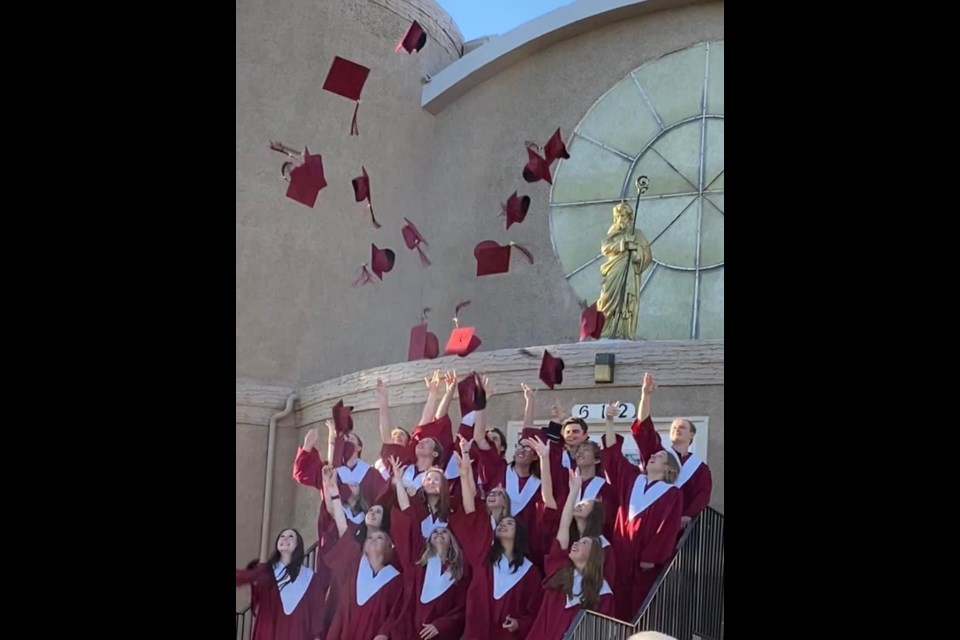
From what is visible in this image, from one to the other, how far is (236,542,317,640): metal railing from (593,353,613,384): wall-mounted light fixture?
5.23 ft

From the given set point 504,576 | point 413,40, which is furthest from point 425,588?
point 413,40

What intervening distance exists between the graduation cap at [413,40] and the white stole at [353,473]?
131 inches

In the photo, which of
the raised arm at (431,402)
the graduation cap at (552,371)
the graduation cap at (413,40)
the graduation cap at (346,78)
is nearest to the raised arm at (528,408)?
the graduation cap at (552,371)

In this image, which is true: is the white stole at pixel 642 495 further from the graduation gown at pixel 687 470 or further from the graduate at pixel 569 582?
the graduate at pixel 569 582

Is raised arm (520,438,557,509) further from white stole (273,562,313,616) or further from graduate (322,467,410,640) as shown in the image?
white stole (273,562,313,616)

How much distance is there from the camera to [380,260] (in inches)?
299

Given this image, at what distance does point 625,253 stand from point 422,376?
3.99ft

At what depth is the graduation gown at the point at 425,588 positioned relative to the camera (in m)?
5.34

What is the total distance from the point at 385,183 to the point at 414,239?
26.5 inches

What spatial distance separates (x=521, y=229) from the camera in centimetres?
782

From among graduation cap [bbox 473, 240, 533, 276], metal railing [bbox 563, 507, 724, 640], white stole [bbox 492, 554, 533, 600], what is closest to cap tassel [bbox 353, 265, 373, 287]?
graduation cap [bbox 473, 240, 533, 276]

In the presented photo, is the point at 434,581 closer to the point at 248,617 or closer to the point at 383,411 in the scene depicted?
the point at 383,411

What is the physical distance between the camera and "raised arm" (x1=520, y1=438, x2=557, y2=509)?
5.13 m
